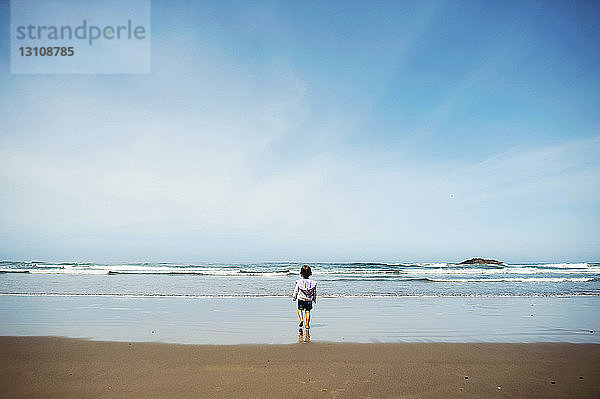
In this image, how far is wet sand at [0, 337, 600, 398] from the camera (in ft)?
17.1

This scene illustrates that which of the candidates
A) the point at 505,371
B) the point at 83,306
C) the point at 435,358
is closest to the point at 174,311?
the point at 83,306

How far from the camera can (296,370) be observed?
6121mm

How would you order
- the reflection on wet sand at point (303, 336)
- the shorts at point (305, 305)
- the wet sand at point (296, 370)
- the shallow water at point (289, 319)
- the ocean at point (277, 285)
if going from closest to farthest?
the wet sand at point (296, 370) < the reflection on wet sand at point (303, 336) < the shallow water at point (289, 319) < the shorts at point (305, 305) < the ocean at point (277, 285)

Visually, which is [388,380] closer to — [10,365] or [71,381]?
[71,381]

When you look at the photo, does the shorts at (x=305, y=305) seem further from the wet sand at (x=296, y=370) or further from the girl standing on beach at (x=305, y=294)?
the wet sand at (x=296, y=370)

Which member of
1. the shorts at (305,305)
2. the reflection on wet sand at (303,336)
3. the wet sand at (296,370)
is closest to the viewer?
the wet sand at (296,370)

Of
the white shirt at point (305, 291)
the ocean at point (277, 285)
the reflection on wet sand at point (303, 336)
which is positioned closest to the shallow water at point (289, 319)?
the reflection on wet sand at point (303, 336)

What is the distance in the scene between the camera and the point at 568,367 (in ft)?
21.3

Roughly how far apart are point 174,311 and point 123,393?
7554 millimetres

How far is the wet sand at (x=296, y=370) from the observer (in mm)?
5215

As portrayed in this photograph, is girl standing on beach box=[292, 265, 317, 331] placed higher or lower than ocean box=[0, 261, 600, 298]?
higher

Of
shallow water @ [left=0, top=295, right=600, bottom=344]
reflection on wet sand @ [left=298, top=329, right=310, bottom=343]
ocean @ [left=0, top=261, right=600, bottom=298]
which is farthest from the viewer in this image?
ocean @ [left=0, top=261, right=600, bottom=298]

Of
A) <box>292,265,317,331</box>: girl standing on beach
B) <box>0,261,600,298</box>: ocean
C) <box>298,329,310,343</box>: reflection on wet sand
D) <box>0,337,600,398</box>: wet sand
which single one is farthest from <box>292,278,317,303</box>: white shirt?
<box>0,261,600,298</box>: ocean

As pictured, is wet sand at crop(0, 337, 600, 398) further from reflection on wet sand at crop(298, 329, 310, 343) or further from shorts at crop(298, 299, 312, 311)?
shorts at crop(298, 299, 312, 311)
